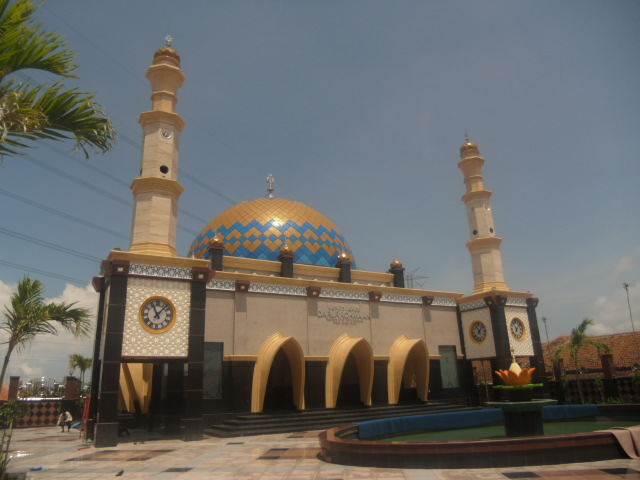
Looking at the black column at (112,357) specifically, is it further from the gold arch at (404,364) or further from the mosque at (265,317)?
the gold arch at (404,364)

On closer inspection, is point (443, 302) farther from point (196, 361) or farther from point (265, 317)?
point (196, 361)

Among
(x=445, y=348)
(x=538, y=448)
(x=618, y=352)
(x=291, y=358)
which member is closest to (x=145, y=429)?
(x=291, y=358)

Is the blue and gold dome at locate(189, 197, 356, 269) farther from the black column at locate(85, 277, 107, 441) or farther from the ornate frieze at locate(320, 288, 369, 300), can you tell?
the black column at locate(85, 277, 107, 441)

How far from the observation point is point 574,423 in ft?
46.2

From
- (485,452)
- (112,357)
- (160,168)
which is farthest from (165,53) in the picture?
(485,452)

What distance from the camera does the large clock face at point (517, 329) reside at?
68.8 feet

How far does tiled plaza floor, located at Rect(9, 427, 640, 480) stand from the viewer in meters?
7.20

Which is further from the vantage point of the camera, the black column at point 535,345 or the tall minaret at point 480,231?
the tall minaret at point 480,231

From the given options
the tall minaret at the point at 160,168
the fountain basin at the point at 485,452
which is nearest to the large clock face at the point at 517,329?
the fountain basin at the point at 485,452

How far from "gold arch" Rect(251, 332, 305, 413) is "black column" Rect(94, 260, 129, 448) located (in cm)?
464

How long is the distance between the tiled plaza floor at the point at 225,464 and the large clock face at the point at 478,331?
10.3 m

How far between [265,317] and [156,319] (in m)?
4.44

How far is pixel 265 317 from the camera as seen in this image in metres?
17.5

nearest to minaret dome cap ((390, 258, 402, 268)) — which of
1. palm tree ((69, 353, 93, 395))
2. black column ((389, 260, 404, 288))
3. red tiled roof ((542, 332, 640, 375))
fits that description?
black column ((389, 260, 404, 288))
